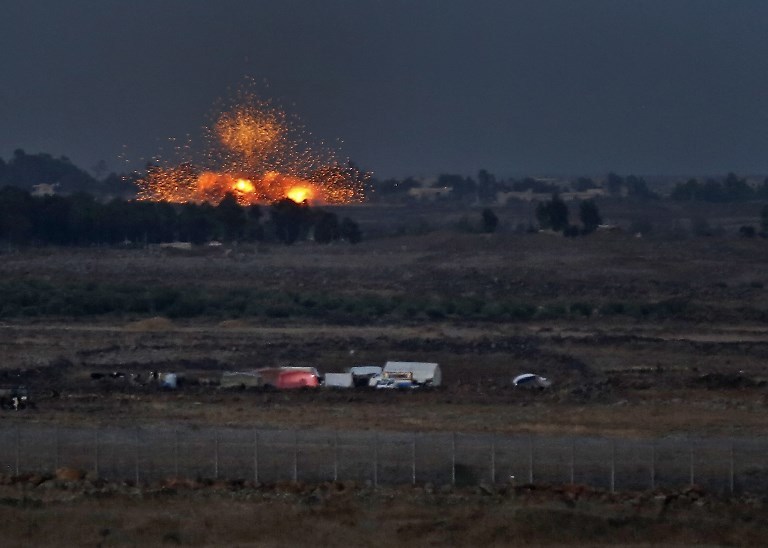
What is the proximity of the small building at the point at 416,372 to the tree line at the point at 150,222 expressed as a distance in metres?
58.8

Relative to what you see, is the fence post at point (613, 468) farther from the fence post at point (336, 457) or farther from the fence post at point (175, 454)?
the fence post at point (175, 454)

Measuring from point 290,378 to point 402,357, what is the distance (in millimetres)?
7706

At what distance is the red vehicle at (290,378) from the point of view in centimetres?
3875

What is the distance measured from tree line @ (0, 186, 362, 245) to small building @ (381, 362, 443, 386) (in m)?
58.8

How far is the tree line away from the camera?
98.1 m

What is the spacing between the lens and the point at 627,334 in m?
53.8

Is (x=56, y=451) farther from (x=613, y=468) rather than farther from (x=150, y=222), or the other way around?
(x=150, y=222)

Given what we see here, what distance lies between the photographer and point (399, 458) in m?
27.1

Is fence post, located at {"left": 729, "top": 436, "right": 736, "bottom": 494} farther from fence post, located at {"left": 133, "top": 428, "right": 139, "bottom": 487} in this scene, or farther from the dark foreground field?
fence post, located at {"left": 133, "top": 428, "right": 139, "bottom": 487}

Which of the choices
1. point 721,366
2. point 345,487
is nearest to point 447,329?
point 721,366

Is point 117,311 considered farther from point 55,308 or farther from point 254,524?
point 254,524

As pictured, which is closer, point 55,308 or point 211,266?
point 55,308

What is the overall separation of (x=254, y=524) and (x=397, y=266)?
64334mm

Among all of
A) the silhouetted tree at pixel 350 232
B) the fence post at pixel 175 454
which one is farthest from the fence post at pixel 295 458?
the silhouetted tree at pixel 350 232
